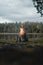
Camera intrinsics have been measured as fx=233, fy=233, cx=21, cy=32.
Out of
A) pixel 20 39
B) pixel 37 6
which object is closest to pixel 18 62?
pixel 20 39

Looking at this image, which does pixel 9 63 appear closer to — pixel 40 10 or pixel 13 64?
pixel 13 64

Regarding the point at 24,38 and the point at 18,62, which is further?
the point at 24,38

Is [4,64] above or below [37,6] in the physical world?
→ below

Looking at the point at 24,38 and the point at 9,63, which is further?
the point at 24,38

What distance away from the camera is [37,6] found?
24406 millimetres

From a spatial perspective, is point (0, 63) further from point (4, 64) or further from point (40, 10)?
point (40, 10)

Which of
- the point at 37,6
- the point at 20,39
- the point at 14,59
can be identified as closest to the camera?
the point at 14,59

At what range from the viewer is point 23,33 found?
68.9ft

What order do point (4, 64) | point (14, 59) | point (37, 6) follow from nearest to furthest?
point (4, 64) → point (14, 59) → point (37, 6)

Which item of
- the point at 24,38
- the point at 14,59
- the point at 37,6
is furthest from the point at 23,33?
the point at 14,59

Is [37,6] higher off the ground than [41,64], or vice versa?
[37,6]

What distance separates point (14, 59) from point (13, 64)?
0.58 m

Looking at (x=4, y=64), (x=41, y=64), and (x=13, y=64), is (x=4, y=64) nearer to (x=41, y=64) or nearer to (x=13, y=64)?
(x=13, y=64)

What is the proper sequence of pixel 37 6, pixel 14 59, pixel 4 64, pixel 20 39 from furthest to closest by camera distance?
pixel 37 6 → pixel 20 39 → pixel 14 59 → pixel 4 64
